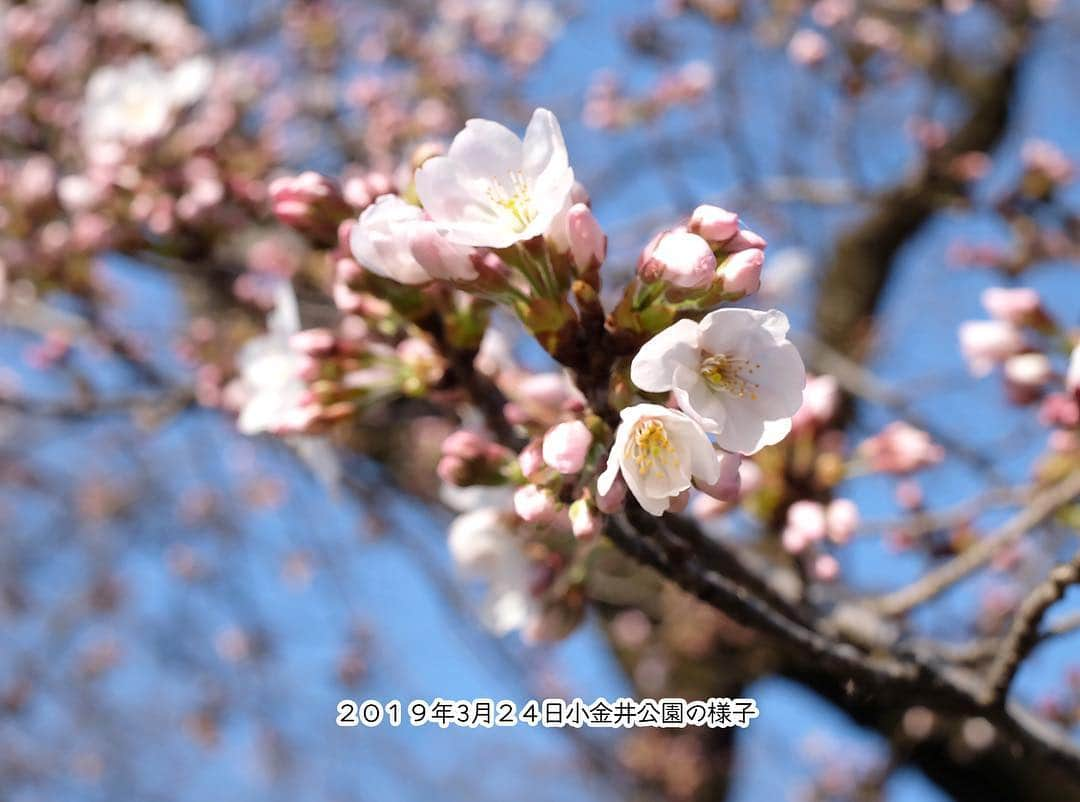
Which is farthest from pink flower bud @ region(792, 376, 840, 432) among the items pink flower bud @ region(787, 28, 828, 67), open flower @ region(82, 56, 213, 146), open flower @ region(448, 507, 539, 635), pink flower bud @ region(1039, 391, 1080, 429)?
pink flower bud @ region(787, 28, 828, 67)

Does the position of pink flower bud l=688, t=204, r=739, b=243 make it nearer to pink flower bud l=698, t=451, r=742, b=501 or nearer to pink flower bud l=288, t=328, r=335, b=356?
pink flower bud l=698, t=451, r=742, b=501

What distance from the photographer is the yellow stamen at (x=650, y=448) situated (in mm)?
858

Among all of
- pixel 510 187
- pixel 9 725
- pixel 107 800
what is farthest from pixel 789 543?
pixel 107 800

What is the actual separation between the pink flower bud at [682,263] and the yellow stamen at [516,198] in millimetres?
169

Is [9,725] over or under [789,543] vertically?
under

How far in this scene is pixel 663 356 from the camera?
838 mm

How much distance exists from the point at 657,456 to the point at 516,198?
1.17ft

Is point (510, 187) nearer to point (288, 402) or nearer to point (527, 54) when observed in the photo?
point (288, 402)

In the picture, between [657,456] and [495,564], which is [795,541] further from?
[657,456]

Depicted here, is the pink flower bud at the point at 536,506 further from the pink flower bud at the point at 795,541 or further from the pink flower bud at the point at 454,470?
the pink flower bud at the point at 795,541

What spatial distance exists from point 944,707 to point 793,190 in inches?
92.9

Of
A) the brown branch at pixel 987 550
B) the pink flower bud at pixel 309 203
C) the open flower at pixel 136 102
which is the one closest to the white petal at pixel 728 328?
the pink flower bud at pixel 309 203

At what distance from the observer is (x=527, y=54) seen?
595 cm

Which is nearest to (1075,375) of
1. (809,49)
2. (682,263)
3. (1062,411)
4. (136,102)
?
(1062,411)
